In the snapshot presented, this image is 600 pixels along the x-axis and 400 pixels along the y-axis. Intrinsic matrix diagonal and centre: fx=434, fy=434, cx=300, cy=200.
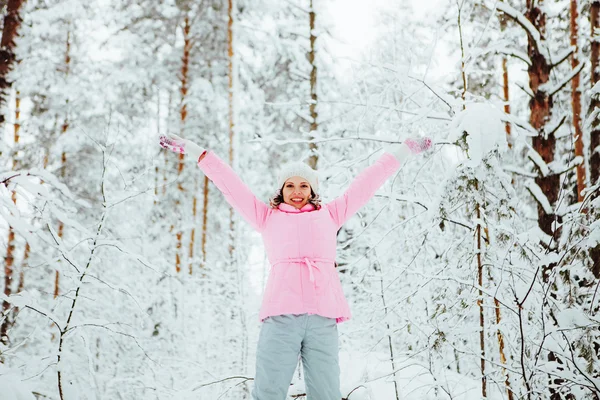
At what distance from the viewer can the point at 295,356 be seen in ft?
7.85

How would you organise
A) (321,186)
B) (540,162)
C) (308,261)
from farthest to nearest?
(321,186) < (540,162) < (308,261)

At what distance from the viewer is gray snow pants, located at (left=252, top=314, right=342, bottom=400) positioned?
233cm

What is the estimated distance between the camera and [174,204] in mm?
12617

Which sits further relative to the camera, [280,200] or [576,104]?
[576,104]

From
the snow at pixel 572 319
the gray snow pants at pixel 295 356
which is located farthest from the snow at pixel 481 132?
the gray snow pants at pixel 295 356

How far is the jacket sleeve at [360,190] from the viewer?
9.29ft

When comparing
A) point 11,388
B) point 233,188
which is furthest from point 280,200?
point 11,388

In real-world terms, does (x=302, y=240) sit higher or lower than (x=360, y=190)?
lower

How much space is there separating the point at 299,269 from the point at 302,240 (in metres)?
0.17

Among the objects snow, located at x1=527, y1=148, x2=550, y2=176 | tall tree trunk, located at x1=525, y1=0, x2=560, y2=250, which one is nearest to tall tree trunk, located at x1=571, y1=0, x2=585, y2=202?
tall tree trunk, located at x1=525, y1=0, x2=560, y2=250

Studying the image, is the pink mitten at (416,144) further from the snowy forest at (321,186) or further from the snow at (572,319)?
the snow at (572,319)

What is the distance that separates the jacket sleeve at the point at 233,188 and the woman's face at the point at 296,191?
Answer: 188 mm

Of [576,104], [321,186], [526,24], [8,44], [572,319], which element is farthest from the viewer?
[576,104]

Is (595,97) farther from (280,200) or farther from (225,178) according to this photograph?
(225,178)
